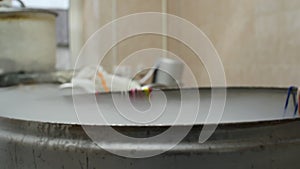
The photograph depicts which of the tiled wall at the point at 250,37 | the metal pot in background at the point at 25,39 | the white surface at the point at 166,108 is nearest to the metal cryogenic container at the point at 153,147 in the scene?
the white surface at the point at 166,108

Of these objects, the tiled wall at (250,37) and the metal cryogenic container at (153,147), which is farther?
the tiled wall at (250,37)

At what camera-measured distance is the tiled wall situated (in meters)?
0.94

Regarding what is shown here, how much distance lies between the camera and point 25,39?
1075 mm

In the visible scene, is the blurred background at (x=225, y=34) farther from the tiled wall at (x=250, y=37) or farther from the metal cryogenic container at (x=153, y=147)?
the metal cryogenic container at (x=153, y=147)

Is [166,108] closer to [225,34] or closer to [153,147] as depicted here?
[153,147]

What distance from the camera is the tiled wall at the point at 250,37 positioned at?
942mm

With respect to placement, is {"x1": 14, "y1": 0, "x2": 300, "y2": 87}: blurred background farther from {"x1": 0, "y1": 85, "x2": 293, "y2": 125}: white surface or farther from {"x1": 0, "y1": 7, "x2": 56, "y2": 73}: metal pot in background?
{"x1": 0, "y1": 7, "x2": 56, "y2": 73}: metal pot in background

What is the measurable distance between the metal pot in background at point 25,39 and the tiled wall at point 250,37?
0.66 m

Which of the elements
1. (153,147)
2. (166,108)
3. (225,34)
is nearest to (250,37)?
(225,34)

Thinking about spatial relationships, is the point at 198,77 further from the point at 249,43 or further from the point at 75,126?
the point at 75,126

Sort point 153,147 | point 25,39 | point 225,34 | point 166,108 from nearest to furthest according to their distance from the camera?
1. point 153,147
2. point 166,108
3. point 25,39
4. point 225,34

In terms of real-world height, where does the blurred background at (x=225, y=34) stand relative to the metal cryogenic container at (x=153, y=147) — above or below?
below

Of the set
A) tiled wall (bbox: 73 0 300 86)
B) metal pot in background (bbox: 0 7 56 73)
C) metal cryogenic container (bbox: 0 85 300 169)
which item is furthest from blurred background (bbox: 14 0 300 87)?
metal cryogenic container (bbox: 0 85 300 169)

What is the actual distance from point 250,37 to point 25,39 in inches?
31.5
